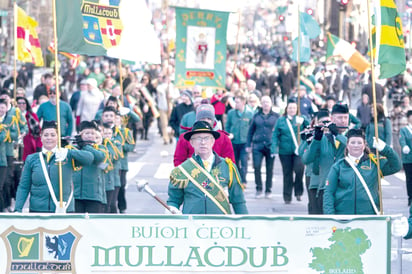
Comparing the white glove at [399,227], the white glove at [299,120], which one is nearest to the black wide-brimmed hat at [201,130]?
the white glove at [399,227]

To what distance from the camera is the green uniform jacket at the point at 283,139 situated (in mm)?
17156

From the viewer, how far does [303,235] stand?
7945 millimetres

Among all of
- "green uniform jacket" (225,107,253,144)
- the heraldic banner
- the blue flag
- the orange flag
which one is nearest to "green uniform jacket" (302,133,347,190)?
the heraldic banner

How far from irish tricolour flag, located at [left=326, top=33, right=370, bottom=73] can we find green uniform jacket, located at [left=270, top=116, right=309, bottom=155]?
15.9 feet

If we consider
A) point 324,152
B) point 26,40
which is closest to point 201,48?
point 26,40

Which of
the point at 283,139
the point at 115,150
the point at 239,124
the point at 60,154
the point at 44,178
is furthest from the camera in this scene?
the point at 239,124

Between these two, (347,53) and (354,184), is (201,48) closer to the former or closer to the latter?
(347,53)

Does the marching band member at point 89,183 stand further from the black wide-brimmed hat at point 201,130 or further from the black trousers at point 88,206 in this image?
the black wide-brimmed hat at point 201,130

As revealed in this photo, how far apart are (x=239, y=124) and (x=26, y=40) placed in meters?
4.48

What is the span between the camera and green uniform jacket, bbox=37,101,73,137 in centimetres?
1862

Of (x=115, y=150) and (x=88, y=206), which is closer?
(x=88, y=206)

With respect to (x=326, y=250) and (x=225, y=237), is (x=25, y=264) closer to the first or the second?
(x=225, y=237)

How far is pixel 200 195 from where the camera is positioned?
8.96 m

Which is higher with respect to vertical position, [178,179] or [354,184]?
[178,179]
